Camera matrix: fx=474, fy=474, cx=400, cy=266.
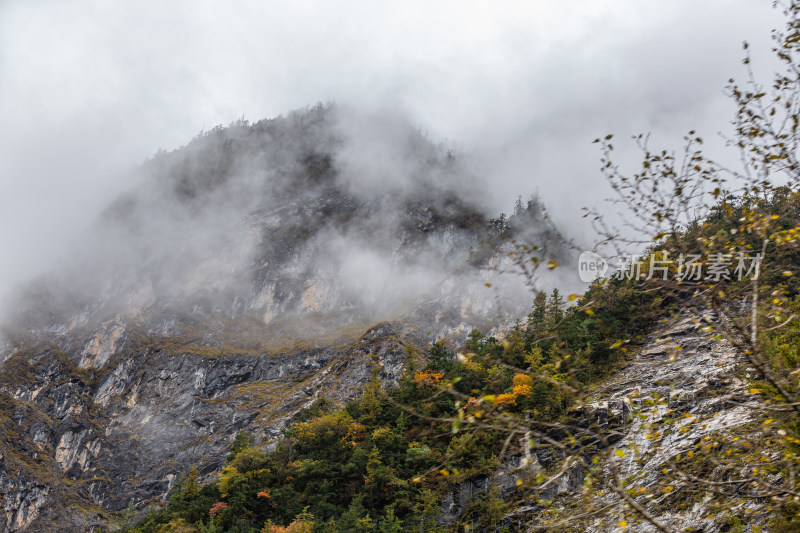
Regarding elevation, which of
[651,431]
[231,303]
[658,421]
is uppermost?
[231,303]

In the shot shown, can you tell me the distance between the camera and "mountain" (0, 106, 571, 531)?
69.7 metres

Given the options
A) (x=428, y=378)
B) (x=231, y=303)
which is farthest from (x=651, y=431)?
(x=231, y=303)

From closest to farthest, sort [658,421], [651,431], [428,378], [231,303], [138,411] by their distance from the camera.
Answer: [651,431] → [658,421] → [428,378] → [138,411] → [231,303]

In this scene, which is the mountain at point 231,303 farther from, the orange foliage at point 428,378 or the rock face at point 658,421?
the rock face at point 658,421

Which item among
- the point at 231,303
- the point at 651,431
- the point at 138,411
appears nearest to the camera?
the point at 651,431

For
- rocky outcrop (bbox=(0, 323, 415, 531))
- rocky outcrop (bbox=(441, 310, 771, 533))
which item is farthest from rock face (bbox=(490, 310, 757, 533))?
rocky outcrop (bbox=(0, 323, 415, 531))

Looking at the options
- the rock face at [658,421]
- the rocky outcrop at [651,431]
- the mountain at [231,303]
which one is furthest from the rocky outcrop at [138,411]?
the rock face at [658,421]

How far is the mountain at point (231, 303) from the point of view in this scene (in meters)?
69.7

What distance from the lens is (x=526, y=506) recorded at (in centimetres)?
2195

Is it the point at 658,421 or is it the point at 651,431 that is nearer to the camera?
the point at 651,431

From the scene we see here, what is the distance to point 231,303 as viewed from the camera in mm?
103500

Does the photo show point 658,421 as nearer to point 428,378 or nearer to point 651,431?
point 651,431

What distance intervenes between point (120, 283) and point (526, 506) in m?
110

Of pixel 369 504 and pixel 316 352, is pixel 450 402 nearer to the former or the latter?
pixel 369 504
